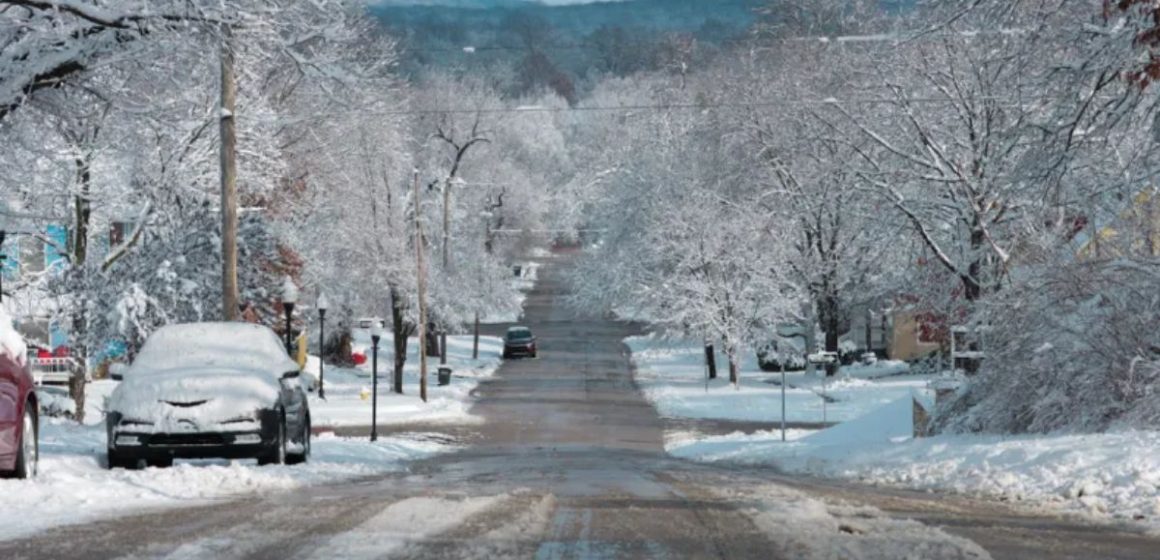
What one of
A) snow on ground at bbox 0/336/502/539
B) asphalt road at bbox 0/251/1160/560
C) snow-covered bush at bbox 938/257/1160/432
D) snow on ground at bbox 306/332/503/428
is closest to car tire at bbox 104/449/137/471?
snow on ground at bbox 0/336/502/539

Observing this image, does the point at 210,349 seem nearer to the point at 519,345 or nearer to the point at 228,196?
the point at 228,196

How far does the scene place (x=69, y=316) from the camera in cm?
3591

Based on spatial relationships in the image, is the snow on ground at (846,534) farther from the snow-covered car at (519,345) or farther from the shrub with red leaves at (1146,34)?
the snow-covered car at (519,345)

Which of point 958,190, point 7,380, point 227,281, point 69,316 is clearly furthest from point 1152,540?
point 69,316

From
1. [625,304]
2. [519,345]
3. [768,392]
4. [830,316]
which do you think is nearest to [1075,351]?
[830,316]

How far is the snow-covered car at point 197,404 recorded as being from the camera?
17.4 meters

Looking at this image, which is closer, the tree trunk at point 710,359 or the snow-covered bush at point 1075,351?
the snow-covered bush at point 1075,351

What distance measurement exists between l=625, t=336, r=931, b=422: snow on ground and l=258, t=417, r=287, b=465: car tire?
26.7 m

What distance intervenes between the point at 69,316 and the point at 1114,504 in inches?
1112

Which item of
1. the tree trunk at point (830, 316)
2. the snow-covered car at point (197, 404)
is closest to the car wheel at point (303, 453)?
the snow-covered car at point (197, 404)

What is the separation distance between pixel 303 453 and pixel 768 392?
3884 cm

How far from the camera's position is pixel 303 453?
20750mm

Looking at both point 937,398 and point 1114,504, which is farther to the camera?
point 937,398

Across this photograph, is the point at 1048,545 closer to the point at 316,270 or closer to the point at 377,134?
the point at 316,270
